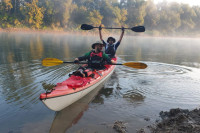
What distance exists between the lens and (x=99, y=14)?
54969 millimetres

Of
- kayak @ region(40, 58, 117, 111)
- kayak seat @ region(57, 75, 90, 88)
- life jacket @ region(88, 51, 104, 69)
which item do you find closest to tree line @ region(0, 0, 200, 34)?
life jacket @ region(88, 51, 104, 69)

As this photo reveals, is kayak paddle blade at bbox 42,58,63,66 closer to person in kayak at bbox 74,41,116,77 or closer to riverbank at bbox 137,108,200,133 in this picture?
person in kayak at bbox 74,41,116,77

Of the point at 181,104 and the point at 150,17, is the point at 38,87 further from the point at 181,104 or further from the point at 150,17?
the point at 150,17

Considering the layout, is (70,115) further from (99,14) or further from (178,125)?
(99,14)

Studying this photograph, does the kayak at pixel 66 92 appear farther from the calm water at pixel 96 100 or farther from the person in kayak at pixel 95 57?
the person in kayak at pixel 95 57

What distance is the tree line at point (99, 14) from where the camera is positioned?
42.7 meters

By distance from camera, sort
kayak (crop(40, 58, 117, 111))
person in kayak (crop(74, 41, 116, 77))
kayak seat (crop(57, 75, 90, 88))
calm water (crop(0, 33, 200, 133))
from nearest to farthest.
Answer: kayak (crop(40, 58, 117, 111)) < calm water (crop(0, 33, 200, 133)) < kayak seat (crop(57, 75, 90, 88)) < person in kayak (crop(74, 41, 116, 77))

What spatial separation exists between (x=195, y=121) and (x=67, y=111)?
328 centimetres

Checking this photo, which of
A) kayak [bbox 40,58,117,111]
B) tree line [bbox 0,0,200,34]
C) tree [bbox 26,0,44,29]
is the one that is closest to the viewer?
kayak [bbox 40,58,117,111]

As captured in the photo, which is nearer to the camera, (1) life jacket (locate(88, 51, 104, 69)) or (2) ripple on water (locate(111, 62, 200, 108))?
(2) ripple on water (locate(111, 62, 200, 108))

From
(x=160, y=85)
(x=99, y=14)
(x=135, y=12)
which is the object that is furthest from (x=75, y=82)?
(x=135, y=12)

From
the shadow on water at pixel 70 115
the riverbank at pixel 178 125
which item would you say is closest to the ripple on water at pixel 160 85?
the riverbank at pixel 178 125

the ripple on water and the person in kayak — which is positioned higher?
the person in kayak

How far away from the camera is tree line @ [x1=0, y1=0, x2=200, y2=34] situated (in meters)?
42.7
